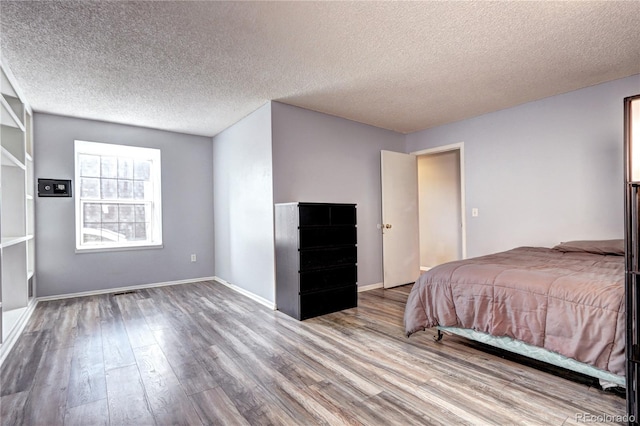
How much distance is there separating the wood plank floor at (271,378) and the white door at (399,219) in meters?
1.47

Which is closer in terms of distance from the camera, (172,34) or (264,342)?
(172,34)

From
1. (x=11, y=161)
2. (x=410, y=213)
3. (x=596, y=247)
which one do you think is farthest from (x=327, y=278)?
(x=11, y=161)

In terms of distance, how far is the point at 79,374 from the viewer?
2146mm

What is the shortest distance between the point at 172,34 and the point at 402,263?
397 cm

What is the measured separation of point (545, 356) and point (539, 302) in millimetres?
347

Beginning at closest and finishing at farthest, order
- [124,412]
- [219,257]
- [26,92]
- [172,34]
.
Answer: [124,412] → [172,34] → [26,92] → [219,257]

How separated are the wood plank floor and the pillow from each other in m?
1.45

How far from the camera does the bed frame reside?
173cm

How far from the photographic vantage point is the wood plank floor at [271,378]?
1662mm

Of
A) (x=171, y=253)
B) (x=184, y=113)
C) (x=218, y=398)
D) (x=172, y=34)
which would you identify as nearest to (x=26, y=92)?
(x=184, y=113)

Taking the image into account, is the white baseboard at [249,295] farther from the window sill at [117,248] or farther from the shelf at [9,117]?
the shelf at [9,117]

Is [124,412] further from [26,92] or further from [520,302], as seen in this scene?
[26,92]

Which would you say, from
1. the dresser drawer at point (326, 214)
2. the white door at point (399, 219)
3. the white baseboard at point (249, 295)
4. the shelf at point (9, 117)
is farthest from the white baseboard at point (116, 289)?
the white door at point (399, 219)

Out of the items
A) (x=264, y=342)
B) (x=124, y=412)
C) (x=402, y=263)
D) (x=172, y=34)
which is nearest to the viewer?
(x=124, y=412)
